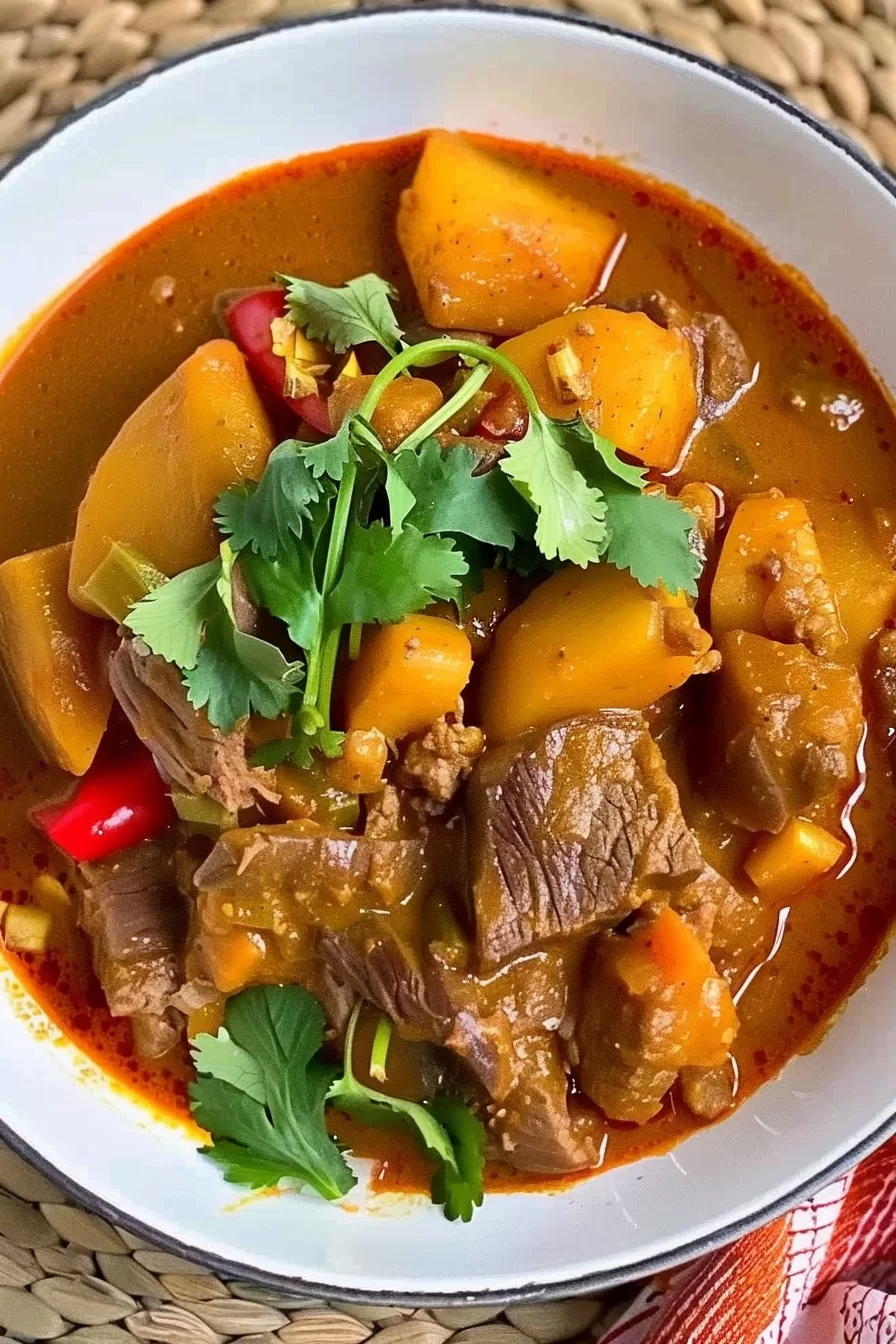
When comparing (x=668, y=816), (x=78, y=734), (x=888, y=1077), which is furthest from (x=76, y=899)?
(x=888, y=1077)

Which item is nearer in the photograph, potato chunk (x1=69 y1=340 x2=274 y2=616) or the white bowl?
potato chunk (x1=69 y1=340 x2=274 y2=616)

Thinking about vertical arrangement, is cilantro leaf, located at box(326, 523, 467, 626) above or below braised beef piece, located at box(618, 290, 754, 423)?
above

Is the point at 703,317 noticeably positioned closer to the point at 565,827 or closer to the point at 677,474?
the point at 677,474

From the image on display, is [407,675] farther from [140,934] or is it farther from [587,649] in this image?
[140,934]

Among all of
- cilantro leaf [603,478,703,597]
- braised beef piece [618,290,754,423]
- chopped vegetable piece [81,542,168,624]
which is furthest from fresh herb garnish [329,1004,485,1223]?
braised beef piece [618,290,754,423]

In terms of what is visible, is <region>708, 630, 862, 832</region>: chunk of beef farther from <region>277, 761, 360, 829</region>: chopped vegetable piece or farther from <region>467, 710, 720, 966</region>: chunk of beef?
<region>277, 761, 360, 829</region>: chopped vegetable piece

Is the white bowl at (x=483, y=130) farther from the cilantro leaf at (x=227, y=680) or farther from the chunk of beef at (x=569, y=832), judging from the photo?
the cilantro leaf at (x=227, y=680)

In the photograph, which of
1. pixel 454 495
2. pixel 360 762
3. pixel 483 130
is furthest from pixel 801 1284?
pixel 483 130
